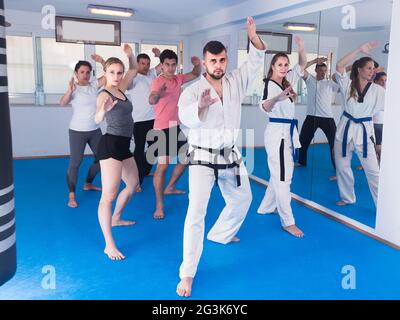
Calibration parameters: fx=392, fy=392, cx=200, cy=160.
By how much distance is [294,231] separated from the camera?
2.81 meters

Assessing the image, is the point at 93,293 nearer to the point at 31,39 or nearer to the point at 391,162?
the point at 391,162

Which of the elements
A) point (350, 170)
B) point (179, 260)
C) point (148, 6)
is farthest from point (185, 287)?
point (148, 6)

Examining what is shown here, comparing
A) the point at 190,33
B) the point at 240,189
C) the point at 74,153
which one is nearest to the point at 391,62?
the point at 240,189

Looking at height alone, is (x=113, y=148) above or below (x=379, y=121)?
below

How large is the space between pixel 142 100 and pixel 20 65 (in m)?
2.58

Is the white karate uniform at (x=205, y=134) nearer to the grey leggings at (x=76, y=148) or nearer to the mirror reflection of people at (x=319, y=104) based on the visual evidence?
the mirror reflection of people at (x=319, y=104)

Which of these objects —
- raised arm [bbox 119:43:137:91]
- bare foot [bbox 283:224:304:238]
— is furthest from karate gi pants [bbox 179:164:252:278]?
raised arm [bbox 119:43:137:91]

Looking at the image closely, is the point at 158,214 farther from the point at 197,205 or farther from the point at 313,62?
the point at 313,62

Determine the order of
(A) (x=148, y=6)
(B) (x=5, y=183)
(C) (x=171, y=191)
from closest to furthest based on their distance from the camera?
1. (B) (x=5, y=183)
2. (C) (x=171, y=191)
3. (A) (x=148, y=6)

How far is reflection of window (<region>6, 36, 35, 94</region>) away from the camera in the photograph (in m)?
5.45

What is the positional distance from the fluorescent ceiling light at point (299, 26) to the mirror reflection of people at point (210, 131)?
1428 mm

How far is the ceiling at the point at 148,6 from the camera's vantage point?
4.44 meters

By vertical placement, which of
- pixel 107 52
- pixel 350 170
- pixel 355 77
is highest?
pixel 107 52

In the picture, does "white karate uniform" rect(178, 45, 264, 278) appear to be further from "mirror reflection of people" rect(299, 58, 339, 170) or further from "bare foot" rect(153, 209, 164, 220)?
"mirror reflection of people" rect(299, 58, 339, 170)
